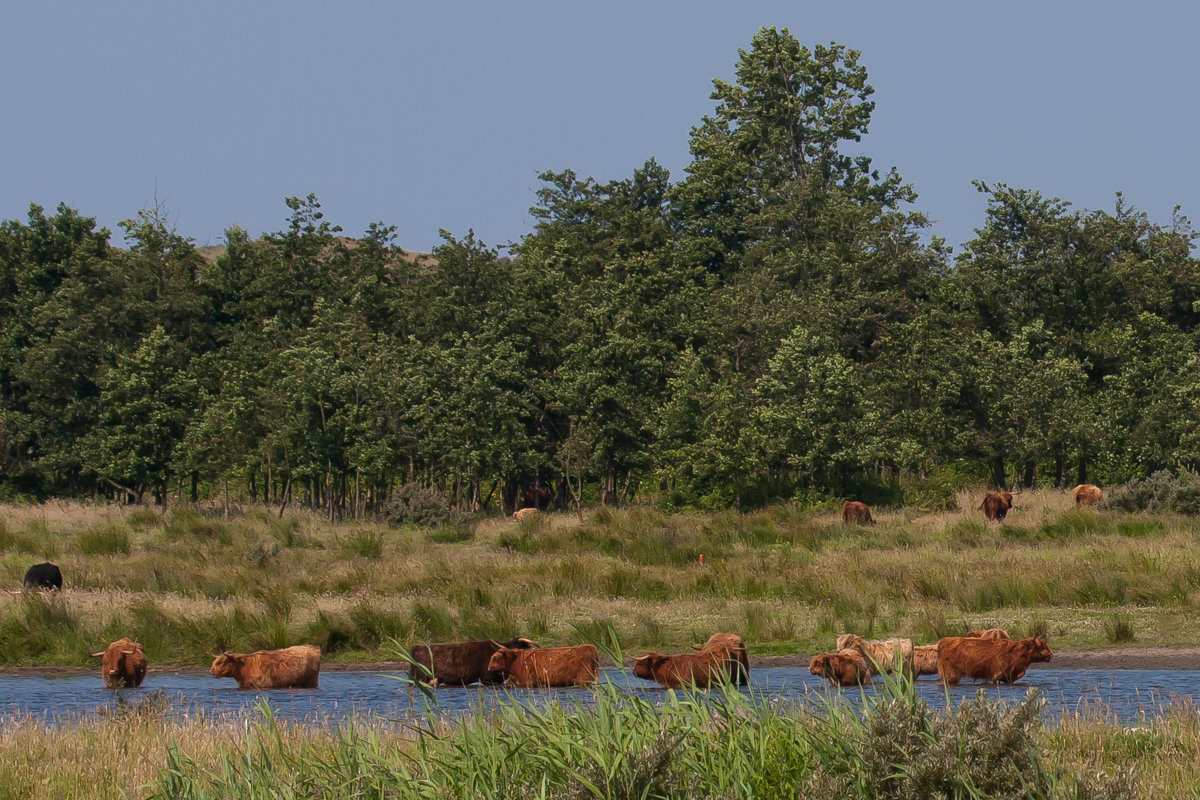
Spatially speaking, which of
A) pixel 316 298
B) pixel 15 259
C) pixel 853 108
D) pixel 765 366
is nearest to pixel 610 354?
pixel 765 366

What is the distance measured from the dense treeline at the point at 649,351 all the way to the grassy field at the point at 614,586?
1083 centimetres

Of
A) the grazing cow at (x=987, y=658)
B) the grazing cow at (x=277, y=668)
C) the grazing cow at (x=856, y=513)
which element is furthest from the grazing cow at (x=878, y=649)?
the grazing cow at (x=856, y=513)

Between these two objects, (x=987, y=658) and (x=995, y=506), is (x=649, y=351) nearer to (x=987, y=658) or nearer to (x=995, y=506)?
(x=995, y=506)

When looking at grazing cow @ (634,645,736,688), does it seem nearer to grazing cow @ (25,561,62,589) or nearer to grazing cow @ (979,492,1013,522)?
grazing cow @ (25,561,62,589)

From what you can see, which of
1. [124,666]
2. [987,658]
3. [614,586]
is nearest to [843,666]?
[987,658]

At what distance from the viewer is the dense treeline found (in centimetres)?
4369

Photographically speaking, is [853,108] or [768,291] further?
[853,108]

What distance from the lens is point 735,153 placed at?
60125mm

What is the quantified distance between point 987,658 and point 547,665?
4.86 m

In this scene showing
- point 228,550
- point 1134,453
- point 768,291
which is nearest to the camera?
point 228,550

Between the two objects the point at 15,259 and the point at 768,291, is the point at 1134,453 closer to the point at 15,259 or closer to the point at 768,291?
the point at 768,291

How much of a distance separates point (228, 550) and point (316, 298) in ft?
88.0

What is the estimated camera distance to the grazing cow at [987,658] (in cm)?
1445

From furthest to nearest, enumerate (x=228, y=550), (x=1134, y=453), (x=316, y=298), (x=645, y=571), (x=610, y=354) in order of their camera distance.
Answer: (x=316, y=298) → (x=610, y=354) → (x=1134, y=453) → (x=228, y=550) → (x=645, y=571)
